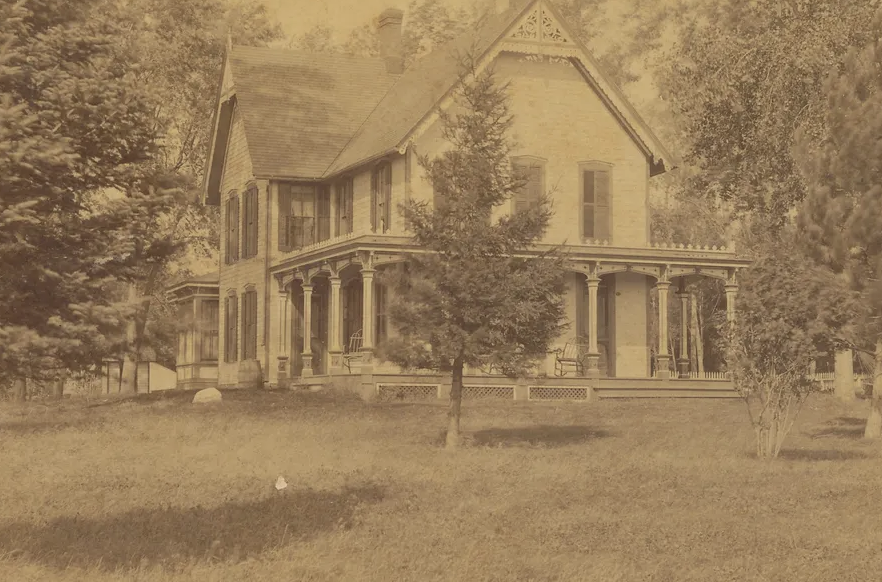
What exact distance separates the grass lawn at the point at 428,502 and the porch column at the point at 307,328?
25.8 feet

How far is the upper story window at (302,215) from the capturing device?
3975 centimetres

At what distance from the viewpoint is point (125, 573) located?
13602mm

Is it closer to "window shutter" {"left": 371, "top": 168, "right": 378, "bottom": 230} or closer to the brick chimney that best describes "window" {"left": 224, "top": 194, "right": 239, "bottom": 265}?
the brick chimney

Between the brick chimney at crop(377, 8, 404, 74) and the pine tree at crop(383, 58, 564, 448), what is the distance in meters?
21.0

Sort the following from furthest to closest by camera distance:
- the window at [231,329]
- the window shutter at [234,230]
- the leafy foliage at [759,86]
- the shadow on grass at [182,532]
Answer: the window shutter at [234,230] < the window at [231,329] < the leafy foliage at [759,86] < the shadow on grass at [182,532]

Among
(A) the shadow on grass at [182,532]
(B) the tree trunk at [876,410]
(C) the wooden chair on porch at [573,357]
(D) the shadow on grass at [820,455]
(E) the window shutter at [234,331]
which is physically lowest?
(A) the shadow on grass at [182,532]

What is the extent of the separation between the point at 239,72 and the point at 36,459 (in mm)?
21680

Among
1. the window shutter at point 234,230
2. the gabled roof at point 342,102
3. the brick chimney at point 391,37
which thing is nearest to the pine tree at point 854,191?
the gabled roof at point 342,102

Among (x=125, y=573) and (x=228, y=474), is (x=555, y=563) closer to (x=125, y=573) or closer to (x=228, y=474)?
(x=125, y=573)

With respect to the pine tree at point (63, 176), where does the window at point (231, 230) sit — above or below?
above

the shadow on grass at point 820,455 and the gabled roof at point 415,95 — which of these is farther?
the gabled roof at point 415,95

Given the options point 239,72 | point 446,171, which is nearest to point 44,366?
point 446,171

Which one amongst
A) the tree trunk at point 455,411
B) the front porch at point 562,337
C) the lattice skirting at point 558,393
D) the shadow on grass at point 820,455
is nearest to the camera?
the shadow on grass at point 820,455

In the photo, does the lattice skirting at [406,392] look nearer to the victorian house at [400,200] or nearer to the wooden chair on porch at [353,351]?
the victorian house at [400,200]
